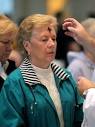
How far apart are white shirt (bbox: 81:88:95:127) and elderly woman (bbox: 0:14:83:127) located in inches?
6.2

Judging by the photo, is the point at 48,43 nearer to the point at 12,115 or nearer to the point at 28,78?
the point at 28,78

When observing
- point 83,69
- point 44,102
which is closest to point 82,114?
point 44,102

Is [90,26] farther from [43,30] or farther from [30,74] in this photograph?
[30,74]

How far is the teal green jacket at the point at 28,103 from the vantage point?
2.96 m

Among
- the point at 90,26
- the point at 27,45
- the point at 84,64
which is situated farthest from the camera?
the point at 84,64

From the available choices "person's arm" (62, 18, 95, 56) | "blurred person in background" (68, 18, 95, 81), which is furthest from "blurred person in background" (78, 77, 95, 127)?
"blurred person in background" (68, 18, 95, 81)

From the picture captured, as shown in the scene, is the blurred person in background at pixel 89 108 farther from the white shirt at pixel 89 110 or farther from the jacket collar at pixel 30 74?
the jacket collar at pixel 30 74

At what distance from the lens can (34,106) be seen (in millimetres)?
2963

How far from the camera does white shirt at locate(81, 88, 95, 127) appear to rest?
2.94 meters

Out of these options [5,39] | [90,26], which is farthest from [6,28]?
[90,26]

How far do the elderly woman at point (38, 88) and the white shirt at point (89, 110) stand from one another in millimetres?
157

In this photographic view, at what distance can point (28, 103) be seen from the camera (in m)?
2.97

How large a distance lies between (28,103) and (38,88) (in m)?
0.14

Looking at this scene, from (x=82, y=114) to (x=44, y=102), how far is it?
0.36 metres
